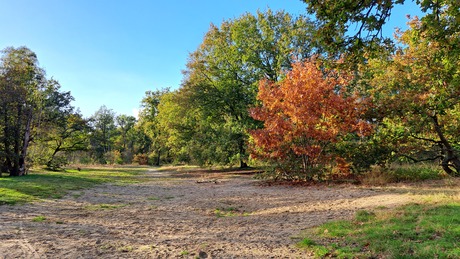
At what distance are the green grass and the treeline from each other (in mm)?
2704

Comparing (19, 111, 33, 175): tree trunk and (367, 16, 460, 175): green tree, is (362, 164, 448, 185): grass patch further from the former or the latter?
(19, 111, 33, 175): tree trunk

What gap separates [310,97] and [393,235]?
983cm

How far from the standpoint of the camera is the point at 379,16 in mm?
5641

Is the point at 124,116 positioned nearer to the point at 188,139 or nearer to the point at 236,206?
the point at 188,139

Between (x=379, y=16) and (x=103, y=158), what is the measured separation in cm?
6504

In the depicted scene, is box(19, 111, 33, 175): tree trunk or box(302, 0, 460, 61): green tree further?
box(19, 111, 33, 175): tree trunk

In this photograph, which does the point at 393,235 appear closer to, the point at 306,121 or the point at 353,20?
the point at 353,20

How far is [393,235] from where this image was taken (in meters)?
5.07

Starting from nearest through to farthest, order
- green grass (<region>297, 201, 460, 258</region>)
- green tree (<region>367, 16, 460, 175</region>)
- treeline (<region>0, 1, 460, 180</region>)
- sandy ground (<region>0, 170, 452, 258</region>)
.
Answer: green grass (<region>297, 201, 460, 258</region>), sandy ground (<region>0, 170, 452, 258</region>), treeline (<region>0, 1, 460, 180</region>), green tree (<region>367, 16, 460, 175</region>)

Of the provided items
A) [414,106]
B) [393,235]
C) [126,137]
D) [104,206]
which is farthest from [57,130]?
[126,137]

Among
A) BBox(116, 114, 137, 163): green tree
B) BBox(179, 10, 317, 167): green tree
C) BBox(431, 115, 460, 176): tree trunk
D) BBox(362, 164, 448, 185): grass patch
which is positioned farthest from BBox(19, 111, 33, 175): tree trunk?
BBox(116, 114, 137, 163): green tree

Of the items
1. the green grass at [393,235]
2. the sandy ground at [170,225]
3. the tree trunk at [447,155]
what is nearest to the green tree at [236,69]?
the tree trunk at [447,155]

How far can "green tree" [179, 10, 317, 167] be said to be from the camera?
24656 millimetres

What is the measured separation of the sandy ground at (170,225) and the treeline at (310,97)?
12.1 feet
